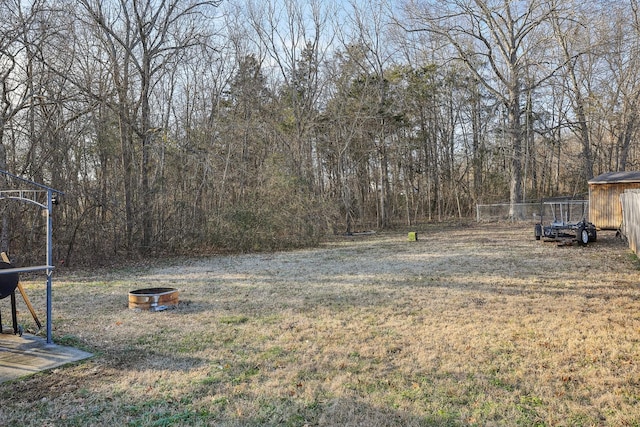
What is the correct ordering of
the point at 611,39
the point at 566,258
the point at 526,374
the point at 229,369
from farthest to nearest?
the point at 611,39, the point at 566,258, the point at 229,369, the point at 526,374

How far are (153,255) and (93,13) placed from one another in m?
6.72

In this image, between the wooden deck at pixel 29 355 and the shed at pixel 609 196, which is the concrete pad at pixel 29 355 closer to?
the wooden deck at pixel 29 355

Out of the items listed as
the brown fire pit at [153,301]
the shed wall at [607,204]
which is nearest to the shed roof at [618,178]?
the shed wall at [607,204]

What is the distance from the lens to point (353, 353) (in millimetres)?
4070

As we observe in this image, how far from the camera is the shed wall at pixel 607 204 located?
49.6ft

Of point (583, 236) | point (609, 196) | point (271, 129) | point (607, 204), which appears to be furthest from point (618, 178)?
point (271, 129)

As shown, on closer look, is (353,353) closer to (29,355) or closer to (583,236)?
(29,355)

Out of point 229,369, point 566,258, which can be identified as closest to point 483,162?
point 566,258

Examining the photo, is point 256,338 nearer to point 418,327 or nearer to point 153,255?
point 418,327

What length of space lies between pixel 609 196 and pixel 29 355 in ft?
56.8

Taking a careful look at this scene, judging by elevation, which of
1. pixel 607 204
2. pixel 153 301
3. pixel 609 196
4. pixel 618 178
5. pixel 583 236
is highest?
pixel 618 178

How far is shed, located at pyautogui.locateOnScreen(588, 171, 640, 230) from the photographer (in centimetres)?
1505

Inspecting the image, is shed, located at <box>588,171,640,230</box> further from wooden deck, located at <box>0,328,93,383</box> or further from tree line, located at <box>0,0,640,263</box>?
wooden deck, located at <box>0,328,93,383</box>

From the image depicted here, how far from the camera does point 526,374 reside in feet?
11.4
